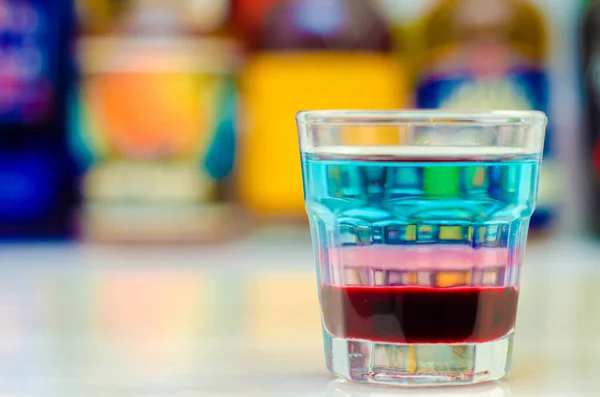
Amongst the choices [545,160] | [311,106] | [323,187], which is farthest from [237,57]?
[323,187]

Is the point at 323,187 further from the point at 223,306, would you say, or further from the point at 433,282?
the point at 223,306

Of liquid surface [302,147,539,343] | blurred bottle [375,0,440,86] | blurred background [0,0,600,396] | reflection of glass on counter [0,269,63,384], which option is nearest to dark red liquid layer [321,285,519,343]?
liquid surface [302,147,539,343]

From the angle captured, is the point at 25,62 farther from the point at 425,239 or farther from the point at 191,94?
the point at 425,239

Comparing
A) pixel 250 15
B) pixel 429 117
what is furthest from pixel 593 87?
pixel 429 117

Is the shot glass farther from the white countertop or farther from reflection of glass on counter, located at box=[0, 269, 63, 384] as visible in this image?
reflection of glass on counter, located at box=[0, 269, 63, 384]

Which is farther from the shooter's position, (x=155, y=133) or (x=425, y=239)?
(x=155, y=133)

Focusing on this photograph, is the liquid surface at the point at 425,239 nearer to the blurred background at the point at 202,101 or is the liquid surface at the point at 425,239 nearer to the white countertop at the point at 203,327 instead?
the white countertop at the point at 203,327

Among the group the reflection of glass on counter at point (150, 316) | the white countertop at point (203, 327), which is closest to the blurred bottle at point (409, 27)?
the white countertop at point (203, 327)
